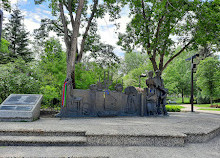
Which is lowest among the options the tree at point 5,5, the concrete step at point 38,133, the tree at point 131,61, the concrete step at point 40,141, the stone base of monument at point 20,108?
the concrete step at point 40,141

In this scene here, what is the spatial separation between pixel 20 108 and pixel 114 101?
4.44m

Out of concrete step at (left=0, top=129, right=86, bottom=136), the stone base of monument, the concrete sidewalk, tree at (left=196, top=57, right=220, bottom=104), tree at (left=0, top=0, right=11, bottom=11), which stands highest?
tree at (left=0, top=0, right=11, bottom=11)

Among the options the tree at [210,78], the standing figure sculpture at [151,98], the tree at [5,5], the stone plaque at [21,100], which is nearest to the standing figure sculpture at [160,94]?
the standing figure sculpture at [151,98]

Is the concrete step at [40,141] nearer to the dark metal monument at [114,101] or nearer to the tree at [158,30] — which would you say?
the dark metal monument at [114,101]

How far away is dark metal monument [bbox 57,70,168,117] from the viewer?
7.88 metres

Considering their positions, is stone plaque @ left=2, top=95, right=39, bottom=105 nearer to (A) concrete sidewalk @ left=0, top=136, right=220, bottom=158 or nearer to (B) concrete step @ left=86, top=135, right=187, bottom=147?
(A) concrete sidewalk @ left=0, top=136, right=220, bottom=158

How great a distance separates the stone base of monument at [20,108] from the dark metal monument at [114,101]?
1.24 meters

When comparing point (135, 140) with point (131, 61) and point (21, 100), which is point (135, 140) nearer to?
point (21, 100)

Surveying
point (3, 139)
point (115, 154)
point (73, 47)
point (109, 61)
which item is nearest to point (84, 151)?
point (115, 154)

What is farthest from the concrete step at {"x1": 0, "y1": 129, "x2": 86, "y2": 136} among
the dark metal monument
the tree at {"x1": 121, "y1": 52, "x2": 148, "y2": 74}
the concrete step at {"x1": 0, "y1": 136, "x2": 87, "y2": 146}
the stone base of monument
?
the tree at {"x1": 121, "y1": 52, "x2": 148, "y2": 74}

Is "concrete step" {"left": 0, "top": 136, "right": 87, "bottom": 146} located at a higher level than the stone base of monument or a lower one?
lower

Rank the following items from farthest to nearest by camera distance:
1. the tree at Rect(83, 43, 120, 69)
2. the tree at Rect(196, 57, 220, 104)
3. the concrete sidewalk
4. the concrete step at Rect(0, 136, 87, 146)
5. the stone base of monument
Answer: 1. the tree at Rect(196, 57, 220, 104)
2. the tree at Rect(83, 43, 120, 69)
3. the stone base of monument
4. the concrete step at Rect(0, 136, 87, 146)
5. the concrete sidewalk

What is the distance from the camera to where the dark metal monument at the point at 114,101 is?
25.9ft

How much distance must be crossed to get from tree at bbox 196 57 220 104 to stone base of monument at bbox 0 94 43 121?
2683 centimetres
